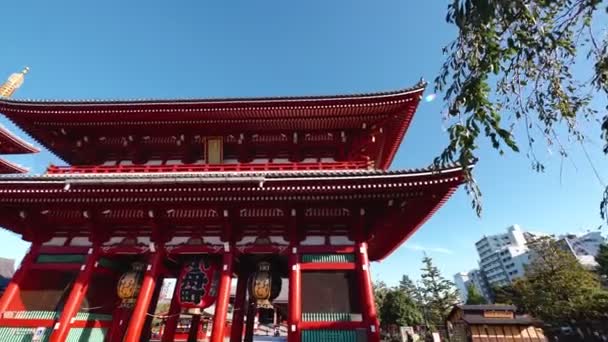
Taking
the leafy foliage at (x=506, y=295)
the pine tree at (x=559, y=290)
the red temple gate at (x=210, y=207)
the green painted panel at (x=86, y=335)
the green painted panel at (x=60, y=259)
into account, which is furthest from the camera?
the leafy foliage at (x=506, y=295)

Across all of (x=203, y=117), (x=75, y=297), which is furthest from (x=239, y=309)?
(x=203, y=117)

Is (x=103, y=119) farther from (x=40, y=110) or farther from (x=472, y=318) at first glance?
(x=472, y=318)

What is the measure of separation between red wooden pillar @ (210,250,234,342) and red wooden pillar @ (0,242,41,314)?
6473mm

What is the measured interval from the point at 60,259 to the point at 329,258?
9193mm

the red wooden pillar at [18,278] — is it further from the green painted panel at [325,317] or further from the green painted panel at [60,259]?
the green painted panel at [325,317]

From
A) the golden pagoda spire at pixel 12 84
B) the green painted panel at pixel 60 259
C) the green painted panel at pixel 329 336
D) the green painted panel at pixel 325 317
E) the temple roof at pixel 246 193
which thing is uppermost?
the golden pagoda spire at pixel 12 84

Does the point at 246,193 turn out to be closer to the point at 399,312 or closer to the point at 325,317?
the point at 325,317

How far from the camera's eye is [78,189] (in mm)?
8703

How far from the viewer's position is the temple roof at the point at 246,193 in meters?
8.41

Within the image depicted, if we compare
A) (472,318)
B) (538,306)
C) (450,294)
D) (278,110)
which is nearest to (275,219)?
(278,110)

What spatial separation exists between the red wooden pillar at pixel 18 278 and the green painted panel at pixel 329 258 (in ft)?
30.3

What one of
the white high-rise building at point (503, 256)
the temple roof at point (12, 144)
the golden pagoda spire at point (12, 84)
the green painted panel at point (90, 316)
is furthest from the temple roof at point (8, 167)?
the white high-rise building at point (503, 256)

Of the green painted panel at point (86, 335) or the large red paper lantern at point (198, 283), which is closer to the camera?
the green painted panel at point (86, 335)

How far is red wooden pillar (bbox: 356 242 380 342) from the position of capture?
26.9 ft
